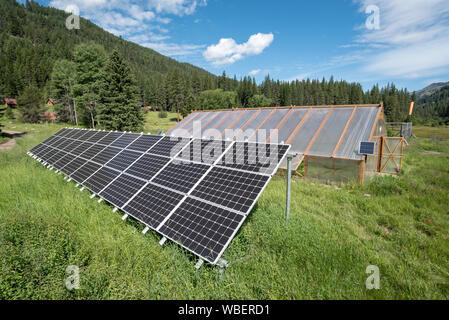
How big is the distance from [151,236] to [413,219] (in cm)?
812

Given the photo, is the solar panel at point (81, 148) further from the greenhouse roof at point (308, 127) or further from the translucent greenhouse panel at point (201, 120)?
the translucent greenhouse panel at point (201, 120)

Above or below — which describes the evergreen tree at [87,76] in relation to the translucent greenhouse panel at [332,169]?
above

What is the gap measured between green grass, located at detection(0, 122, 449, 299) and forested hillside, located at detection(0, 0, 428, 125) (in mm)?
38653

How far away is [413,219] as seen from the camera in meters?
6.73

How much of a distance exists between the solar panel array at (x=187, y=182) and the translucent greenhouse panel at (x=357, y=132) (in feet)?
27.1

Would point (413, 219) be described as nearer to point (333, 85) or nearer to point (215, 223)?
point (215, 223)

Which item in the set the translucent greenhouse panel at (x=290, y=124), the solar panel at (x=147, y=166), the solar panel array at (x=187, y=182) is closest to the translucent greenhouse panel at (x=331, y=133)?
the translucent greenhouse panel at (x=290, y=124)

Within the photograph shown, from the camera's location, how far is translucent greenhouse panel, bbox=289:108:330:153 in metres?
13.1

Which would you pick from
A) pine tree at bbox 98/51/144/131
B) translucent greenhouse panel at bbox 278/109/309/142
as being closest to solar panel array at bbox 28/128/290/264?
translucent greenhouse panel at bbox 278/109/309/142

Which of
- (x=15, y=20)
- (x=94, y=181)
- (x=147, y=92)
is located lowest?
(x=94, y=181)

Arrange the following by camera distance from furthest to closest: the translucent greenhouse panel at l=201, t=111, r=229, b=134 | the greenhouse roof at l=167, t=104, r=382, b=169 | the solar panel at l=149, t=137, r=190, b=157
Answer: the translucent greenhouse panel at l=201, t=111, r=229, b=134, the greenhouse roof at l=167, t=104, r=382, b=169, the solar panel at l=149, t=137, r=190, b=157

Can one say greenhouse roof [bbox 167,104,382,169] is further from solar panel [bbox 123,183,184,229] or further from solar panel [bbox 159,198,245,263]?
solar panel [bbox 159,198,245,263]

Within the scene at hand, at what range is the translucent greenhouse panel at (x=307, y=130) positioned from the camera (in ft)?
43.0
